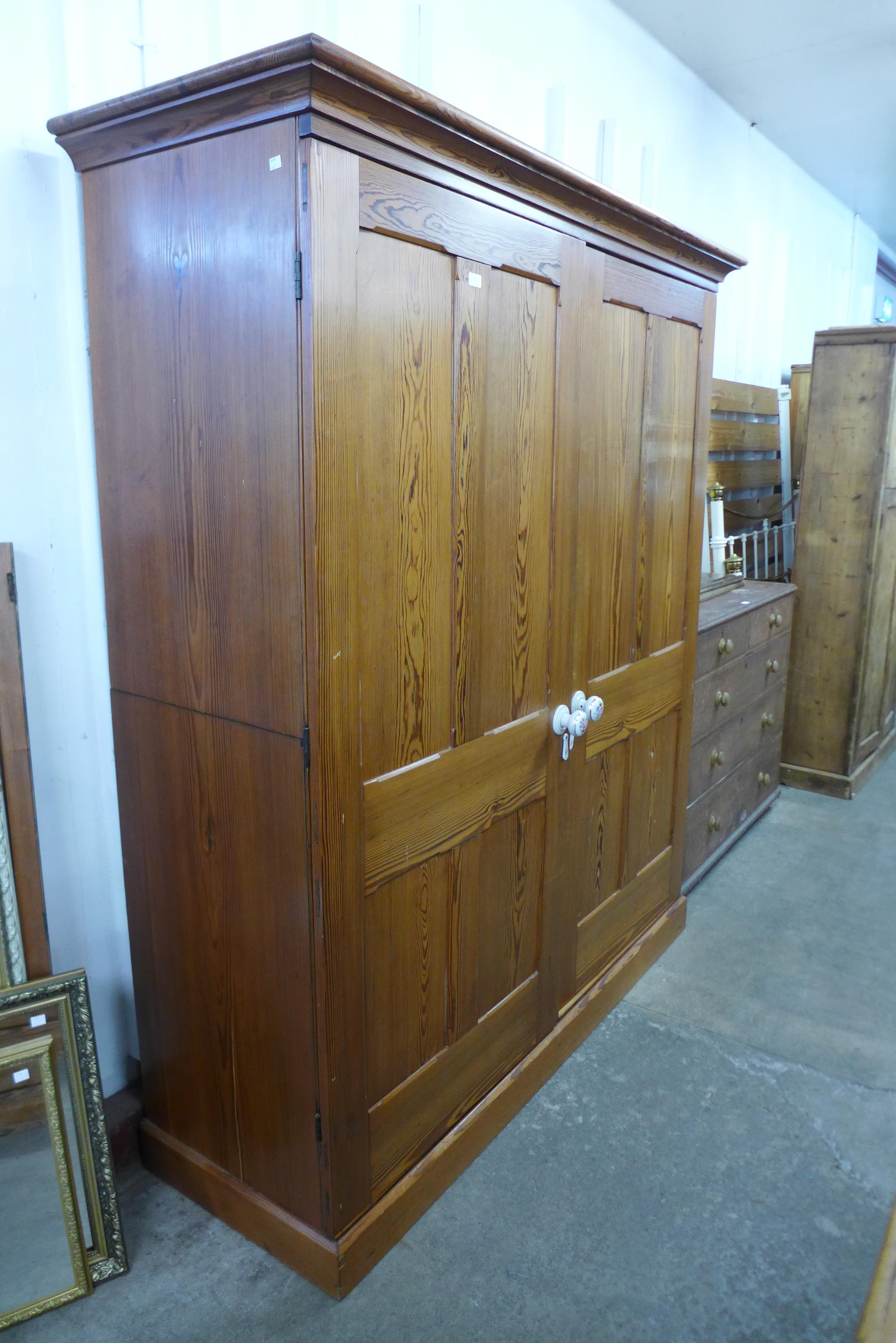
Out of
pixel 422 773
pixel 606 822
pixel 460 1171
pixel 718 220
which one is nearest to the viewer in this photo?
pixel 422 773

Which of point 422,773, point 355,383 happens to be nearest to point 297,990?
point 422,773

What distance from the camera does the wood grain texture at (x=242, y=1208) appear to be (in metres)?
1.65

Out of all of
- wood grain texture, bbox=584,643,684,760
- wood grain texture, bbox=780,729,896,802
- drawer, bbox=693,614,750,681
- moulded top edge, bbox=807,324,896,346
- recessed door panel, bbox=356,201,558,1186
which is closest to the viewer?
recessed door panel, bbox=356,201,558,1186

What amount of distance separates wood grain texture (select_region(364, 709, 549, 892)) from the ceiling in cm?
267

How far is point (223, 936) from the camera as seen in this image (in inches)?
65.4

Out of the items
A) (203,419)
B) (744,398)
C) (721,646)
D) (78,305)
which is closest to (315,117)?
(203,419)

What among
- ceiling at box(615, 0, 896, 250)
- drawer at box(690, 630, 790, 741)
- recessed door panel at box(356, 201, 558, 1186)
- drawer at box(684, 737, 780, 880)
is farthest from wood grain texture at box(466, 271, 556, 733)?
ceiling at box(615, 0, 896, 250)

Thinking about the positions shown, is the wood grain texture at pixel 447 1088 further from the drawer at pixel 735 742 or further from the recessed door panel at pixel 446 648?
the drawer at pixel 735 742

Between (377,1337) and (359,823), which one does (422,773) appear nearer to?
(359,823)

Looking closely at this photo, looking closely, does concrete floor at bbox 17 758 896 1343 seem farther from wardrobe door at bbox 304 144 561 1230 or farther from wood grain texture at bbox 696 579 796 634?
wood grain texture at bbox 696 579 796 634

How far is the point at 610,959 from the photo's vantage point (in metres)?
2.53

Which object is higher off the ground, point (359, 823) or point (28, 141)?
point (28, 141)

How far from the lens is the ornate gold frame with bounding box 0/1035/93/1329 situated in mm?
1567

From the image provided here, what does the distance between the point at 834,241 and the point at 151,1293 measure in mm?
6215
